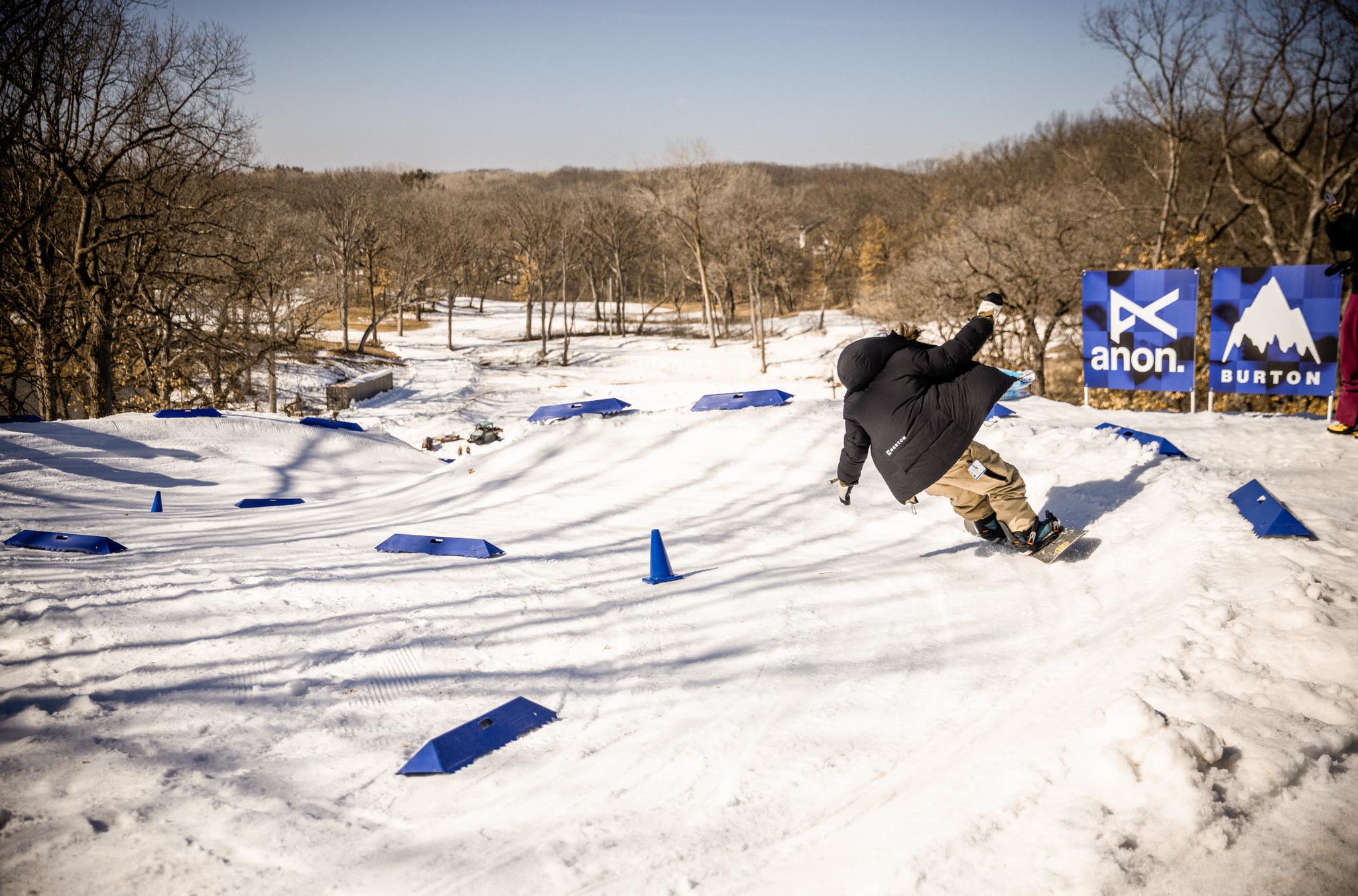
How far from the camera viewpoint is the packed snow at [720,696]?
98.3 inches

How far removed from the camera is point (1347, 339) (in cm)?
768

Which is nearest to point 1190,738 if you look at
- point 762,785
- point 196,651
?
point 762,785

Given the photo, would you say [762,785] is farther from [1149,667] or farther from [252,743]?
[252,743]

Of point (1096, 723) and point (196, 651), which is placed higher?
point (1096, 723)

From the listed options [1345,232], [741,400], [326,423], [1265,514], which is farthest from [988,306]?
[326,423]

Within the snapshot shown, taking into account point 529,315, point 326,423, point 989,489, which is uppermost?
point 529,315

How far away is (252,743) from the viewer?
3.35 meters

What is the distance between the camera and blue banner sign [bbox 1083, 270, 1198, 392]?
37.6ft

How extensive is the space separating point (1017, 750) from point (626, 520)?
4.73m

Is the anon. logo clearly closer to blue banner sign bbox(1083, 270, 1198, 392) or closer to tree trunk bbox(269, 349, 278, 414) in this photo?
blue banner sign bbox(1083, 270, 1198, 392)

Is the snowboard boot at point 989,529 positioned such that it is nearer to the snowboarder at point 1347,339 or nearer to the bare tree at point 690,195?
the snowboarder at point 1347,339

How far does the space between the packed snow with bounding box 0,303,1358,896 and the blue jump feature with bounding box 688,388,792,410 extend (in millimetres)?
2851

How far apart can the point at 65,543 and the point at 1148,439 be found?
10.2m

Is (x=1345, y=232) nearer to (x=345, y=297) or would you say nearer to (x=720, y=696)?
(x=720, y=696)
